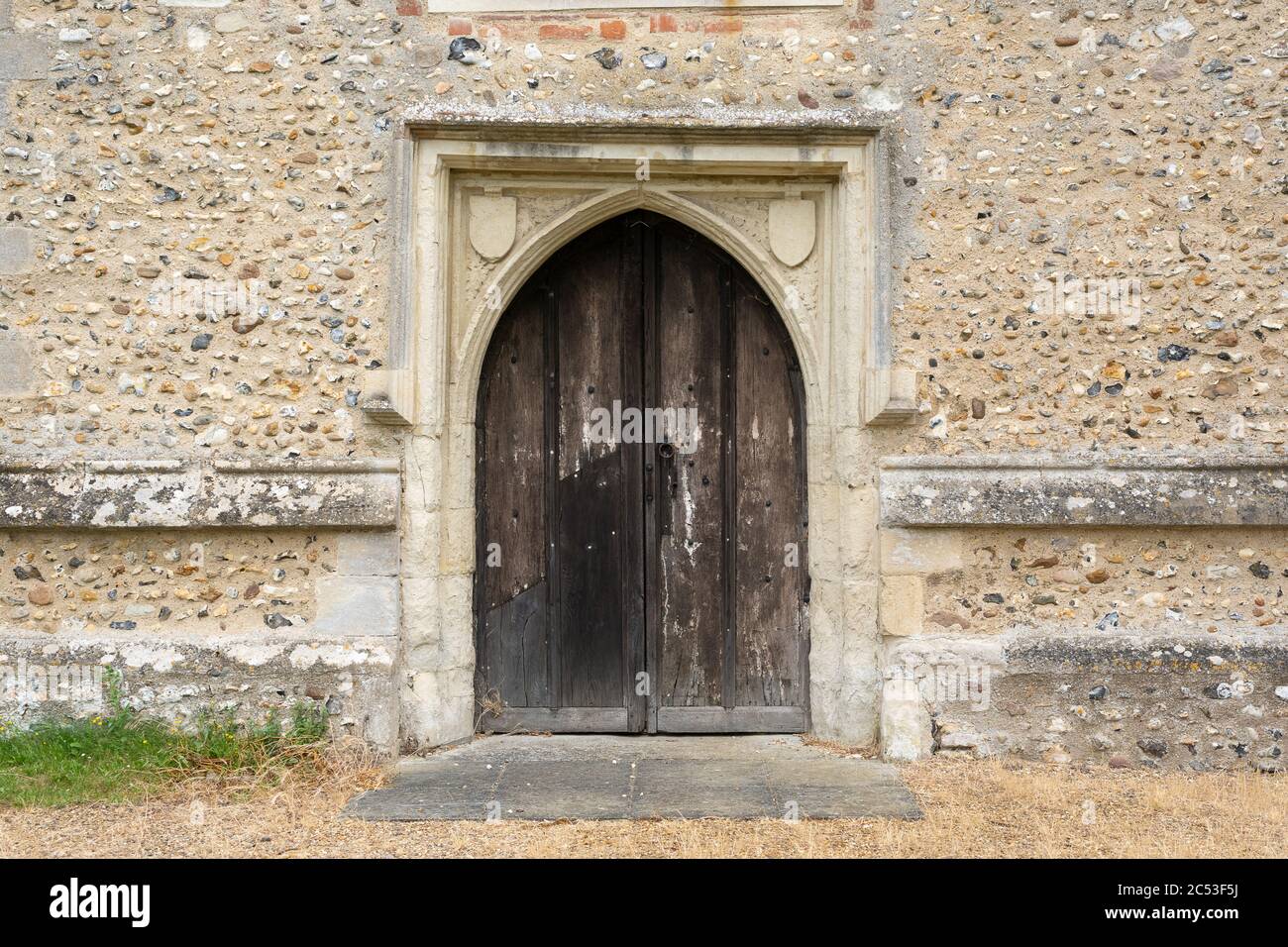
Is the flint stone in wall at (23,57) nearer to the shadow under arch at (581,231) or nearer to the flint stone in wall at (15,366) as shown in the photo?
the flint stone in wall at (15,366)

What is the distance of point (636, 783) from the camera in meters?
4.07

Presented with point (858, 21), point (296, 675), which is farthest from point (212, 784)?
point (858, 21)

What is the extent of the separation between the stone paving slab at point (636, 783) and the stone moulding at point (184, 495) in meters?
1.12

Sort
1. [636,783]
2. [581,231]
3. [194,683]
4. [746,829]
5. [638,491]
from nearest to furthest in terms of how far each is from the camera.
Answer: [746,829]
[636,783]
[194,683]
[581,231]
[638,491]

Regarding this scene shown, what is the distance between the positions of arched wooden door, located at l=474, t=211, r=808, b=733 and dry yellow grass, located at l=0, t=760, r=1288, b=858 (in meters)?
1.07

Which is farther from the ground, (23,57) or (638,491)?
(23,57)

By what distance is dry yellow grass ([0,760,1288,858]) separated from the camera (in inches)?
134

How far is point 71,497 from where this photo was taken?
4258 millimetres

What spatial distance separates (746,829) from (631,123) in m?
2.87

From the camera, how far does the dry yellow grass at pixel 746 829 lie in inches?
134

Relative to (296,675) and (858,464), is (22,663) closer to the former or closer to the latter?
(296,675)

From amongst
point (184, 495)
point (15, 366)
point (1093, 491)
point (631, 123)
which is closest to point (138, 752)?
point (184, 495)

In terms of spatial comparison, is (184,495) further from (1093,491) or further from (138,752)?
(1093,491)

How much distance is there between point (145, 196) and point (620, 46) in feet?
7.02
